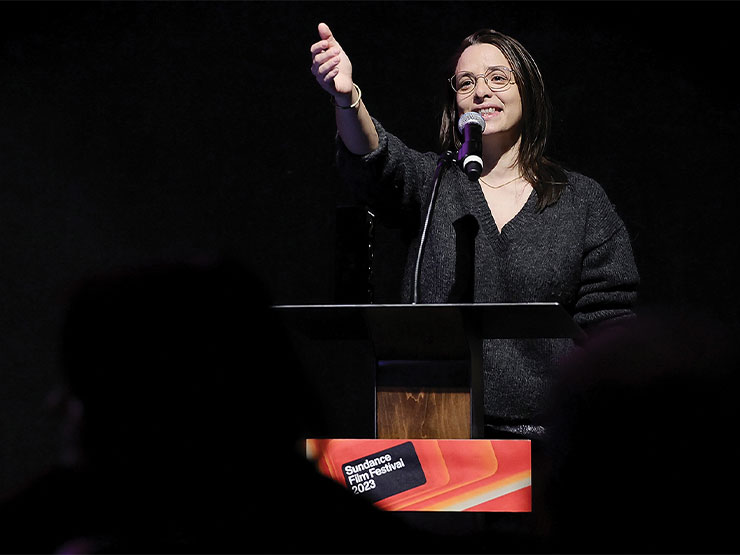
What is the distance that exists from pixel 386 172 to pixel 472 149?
262 mm

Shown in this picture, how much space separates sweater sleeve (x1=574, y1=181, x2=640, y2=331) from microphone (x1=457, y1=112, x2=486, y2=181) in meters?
0.38

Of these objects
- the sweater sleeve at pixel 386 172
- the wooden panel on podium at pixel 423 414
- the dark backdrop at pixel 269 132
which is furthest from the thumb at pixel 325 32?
the dark backdrop at pixel 269 132

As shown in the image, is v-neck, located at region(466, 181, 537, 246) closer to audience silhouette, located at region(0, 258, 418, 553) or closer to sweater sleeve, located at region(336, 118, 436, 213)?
sweater sleeve, located at region(336, 118, 436, 213)

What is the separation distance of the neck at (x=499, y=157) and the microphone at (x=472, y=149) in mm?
320

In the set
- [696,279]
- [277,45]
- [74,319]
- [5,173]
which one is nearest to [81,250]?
[5,173]

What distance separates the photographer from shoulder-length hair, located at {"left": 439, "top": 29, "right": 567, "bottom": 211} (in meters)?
1.80

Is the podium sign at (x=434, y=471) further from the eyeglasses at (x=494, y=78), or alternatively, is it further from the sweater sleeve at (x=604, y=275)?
the eyeglasses at (x=494, y=78)

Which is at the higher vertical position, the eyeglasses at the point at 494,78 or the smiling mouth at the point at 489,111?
the eyeglasses at the point at 494,78

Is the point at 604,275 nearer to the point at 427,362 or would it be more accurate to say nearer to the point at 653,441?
the point at 427,362

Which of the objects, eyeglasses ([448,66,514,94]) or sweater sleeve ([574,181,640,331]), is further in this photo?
eyeglasses ([448,66,514,94])

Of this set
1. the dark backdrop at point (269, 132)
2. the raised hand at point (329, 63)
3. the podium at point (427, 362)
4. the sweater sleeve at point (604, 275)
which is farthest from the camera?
the dark backdrop at point (269, 132)

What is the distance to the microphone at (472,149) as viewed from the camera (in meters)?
1.40

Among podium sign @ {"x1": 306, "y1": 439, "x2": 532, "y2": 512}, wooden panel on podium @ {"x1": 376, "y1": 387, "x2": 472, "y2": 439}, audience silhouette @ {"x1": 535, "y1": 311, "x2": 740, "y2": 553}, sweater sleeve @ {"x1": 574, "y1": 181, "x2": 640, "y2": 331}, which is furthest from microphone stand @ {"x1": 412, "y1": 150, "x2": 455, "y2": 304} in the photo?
audience silhouette @ {"x1": 535, "y1": 311, "x2": 740, "y2": 553}

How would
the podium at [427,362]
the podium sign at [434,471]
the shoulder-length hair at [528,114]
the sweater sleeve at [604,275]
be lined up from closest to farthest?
the podium sign at [434,471]
the podium at [427,362]
the sweater sleeve at [604,275]
the shoulder-length hair at [528,114]
